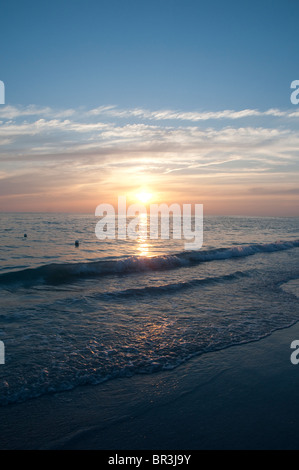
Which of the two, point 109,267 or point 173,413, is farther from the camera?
point 109,267

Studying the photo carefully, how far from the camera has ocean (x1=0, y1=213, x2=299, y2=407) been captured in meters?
6.93

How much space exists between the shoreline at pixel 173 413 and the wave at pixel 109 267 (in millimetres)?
11399

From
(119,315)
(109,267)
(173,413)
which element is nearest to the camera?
(173,413)

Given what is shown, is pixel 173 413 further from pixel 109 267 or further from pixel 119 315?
pixel 109 267

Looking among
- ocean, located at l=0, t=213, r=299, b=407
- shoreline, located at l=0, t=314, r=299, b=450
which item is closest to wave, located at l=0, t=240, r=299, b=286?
ocean, located at l=0, t=213, r=299, b=407

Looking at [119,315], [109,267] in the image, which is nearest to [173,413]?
[119,315]

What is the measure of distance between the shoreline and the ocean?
523 mm

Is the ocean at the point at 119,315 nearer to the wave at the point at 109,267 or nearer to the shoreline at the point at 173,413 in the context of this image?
the wave at the point at 109,267

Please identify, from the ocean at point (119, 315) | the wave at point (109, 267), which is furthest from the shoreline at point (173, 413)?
the wave at point (109, 267)

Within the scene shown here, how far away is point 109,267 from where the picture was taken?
2111 cm

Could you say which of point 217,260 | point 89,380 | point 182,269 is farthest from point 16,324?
point 217,260

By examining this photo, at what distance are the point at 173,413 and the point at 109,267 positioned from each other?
53.3 ft

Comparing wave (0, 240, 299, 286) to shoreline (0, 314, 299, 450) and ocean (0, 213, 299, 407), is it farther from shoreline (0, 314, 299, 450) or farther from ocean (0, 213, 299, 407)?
shoreline (0, 314, 299, 450)
